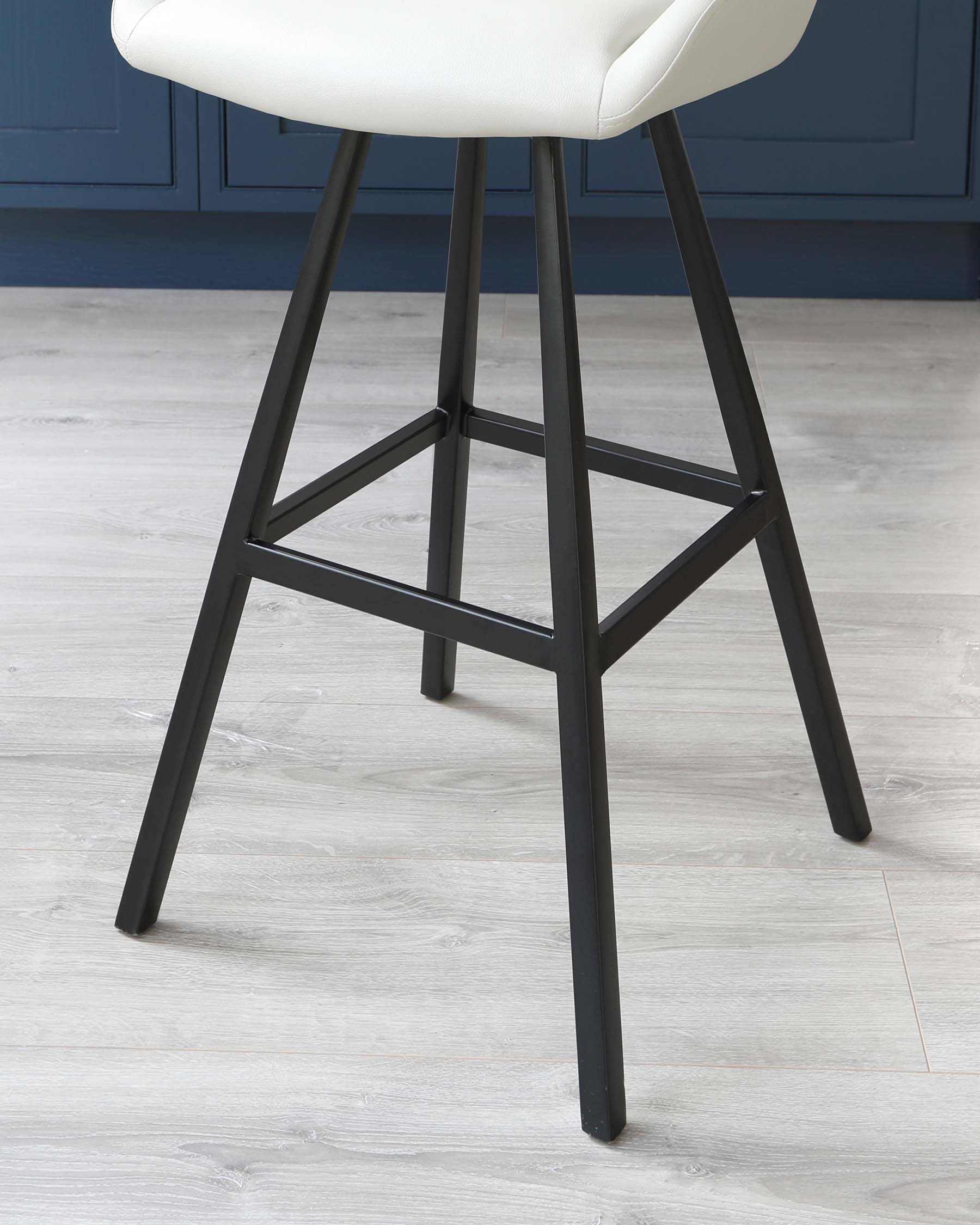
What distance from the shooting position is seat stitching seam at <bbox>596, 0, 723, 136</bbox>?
0.65 metres

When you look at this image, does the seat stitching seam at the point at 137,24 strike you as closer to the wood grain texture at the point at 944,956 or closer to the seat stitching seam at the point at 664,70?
the seat stitching seam at the point at 664,70

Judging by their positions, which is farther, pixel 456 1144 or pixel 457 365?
pixel 457 365

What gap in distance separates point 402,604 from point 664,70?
0.34m

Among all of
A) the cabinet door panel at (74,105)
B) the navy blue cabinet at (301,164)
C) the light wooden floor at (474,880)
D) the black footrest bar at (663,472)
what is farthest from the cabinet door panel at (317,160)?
the black footrest bar at (663,472)

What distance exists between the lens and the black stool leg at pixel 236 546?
819 mm

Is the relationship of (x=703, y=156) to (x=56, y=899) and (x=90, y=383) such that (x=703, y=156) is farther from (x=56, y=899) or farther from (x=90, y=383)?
(x=56, y=899)

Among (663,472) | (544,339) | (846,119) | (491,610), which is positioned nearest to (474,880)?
(491,610)

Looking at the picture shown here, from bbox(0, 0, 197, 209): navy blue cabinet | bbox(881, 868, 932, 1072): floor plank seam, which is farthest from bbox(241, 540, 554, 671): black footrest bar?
bbox(0, 0, 197, 209): navy blue cabinet

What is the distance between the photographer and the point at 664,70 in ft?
2.12

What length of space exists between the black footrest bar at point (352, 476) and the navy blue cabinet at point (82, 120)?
4.70ft

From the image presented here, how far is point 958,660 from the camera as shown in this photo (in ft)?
4.23

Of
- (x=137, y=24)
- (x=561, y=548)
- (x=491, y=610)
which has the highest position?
(x=137, y=24)

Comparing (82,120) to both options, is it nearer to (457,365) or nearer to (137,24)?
(457,365)

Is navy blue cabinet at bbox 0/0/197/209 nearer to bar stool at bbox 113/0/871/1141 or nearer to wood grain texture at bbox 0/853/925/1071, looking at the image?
bar stool at bbox 113/0/871/1141
